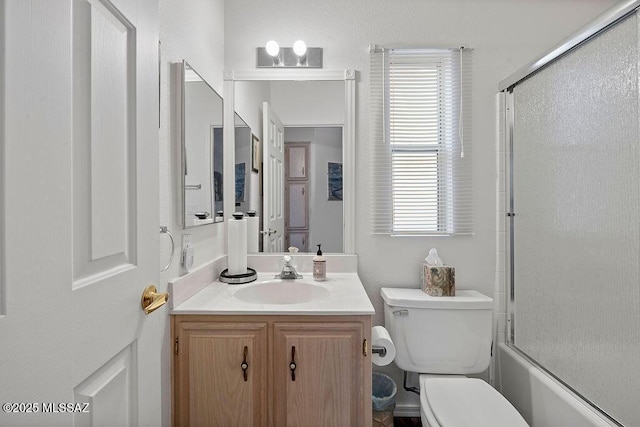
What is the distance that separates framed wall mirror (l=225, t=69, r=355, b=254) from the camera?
183 cm

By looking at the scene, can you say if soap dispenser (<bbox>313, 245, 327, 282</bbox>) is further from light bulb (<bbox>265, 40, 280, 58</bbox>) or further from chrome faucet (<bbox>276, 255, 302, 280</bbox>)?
light bulb (<bbox>265, 40, 280, 58</bbox>)

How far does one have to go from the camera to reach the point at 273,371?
4.11 feet

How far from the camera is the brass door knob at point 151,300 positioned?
0.73 metres

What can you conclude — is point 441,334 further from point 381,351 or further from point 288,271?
point 288,271

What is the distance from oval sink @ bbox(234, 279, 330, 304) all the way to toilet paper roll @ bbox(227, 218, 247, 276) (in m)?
0.12

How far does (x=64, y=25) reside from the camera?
20.1 inches

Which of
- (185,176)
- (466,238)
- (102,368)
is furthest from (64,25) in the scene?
(466,238)

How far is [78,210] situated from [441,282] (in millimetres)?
1562

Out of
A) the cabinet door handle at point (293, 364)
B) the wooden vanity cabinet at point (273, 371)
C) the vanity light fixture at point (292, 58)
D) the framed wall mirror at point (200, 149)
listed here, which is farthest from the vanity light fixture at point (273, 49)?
the cabinet door handle at point (293, 364)

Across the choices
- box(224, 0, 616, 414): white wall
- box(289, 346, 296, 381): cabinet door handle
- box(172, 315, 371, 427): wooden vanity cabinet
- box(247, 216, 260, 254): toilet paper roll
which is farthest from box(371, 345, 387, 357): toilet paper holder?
box(247, 216, 260, 254): toilet paper roll

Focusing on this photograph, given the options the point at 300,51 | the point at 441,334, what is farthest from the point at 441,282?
the point at 300,51

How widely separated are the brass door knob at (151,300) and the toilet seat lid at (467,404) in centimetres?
105

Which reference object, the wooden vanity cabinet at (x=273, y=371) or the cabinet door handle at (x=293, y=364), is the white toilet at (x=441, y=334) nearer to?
the wooden vanity cabinet at (x=273, y=371)

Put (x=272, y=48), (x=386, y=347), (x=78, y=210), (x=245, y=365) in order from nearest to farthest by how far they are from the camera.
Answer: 1. (x=78, y=210)
2. (x=245, y=365)
3. (x=386, y=347)
4. (x=272, y=48)
